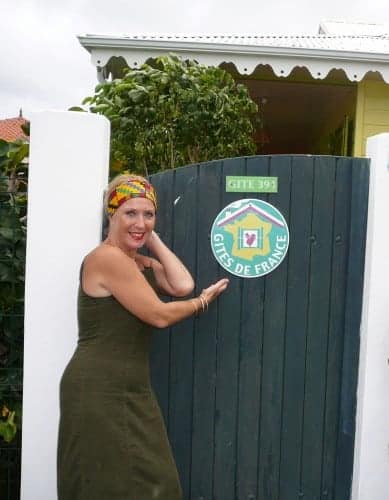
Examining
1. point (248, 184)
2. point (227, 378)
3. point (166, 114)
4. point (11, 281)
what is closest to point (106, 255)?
point (248, 184)

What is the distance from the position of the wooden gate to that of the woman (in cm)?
56

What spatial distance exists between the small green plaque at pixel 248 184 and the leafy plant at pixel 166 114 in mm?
1097

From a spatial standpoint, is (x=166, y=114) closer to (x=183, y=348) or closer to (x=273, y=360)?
(x=183, y=348)

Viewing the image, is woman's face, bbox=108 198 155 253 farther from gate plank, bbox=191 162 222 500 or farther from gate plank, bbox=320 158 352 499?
gate plank, bbox=320 158 352 499

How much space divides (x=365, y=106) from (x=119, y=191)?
16.6ft

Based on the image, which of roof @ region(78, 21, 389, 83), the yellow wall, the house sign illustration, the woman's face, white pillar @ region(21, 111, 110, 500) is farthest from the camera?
the yellow wall

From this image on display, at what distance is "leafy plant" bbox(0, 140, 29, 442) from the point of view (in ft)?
9.87

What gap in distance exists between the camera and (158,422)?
7.27ft

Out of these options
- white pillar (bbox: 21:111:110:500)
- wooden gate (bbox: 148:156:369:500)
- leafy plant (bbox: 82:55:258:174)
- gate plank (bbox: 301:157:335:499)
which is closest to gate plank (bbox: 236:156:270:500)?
wooden gate (bbox: 148:156:369:500)

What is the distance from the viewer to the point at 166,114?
3.98m

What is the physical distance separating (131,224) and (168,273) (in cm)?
35

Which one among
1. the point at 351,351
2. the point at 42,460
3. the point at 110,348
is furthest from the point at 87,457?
the point at 351,351

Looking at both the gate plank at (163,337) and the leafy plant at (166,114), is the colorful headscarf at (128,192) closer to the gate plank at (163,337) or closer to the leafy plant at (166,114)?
the gate plank at (163,337)

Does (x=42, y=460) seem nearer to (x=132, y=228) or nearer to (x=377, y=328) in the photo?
(x=132, y=228)
